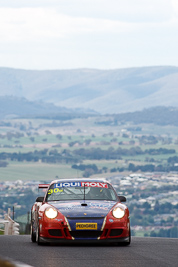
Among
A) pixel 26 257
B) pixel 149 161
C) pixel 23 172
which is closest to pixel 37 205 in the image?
pixel 26 257

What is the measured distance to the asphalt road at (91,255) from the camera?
1164 cm

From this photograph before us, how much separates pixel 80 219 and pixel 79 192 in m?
1.47

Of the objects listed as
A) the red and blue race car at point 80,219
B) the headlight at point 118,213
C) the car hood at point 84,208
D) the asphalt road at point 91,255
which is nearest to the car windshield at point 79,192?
the red and blue race car at point 80,219

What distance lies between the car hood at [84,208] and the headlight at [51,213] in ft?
0.36

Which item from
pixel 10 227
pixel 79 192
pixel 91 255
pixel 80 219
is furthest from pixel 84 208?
pixel 10 227

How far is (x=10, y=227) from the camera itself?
82.4 ft

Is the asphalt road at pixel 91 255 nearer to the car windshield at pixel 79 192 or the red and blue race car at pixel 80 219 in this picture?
the red and blue race car at pixel 80 219

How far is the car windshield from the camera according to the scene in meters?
15.4

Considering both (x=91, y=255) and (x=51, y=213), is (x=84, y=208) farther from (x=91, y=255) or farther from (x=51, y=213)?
(x=91, y=255)

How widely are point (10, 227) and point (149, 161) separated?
173m

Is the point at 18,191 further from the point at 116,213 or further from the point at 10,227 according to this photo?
the point at 116,213

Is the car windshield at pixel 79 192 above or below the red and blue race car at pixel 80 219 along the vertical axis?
above

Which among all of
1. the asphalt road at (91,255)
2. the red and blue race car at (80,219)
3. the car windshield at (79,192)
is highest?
the car windshield at (79,192)

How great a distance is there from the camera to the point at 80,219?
46.3 feet
